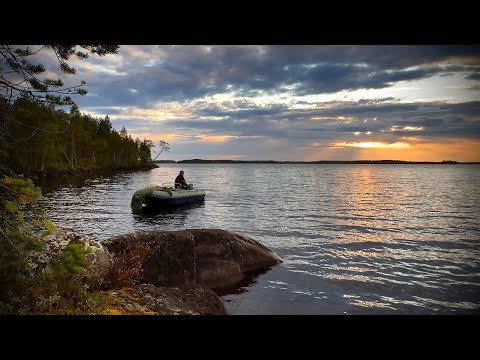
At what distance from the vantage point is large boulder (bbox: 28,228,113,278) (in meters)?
5.61

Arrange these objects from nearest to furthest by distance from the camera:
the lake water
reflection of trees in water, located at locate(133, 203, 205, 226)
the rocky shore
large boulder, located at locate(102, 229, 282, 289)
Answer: the rocky shore, large boulder, located at locate(102, 229, 282, 289), the lake water, reflection of trees in water, located at locate(133, 203, 205, 226)

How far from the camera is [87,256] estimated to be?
20.0 feet

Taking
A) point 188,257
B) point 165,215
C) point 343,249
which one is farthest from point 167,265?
point 165,215

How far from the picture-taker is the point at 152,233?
9219mm

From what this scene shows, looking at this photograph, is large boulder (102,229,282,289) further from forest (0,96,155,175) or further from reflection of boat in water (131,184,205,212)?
reflection of boat in water (131,184,205,212)

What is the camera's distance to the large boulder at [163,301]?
16.6 ft

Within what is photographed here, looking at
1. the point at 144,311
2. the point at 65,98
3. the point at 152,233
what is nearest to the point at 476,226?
the point at 152,233

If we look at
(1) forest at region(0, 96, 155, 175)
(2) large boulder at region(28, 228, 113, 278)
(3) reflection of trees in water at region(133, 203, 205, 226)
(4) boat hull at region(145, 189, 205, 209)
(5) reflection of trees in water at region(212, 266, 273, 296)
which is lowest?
(3) reflection of trees in water at region(133, 203, 205, 226)

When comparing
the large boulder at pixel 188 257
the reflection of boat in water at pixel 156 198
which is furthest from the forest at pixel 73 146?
the reflection of boat in water at pixel 156 198

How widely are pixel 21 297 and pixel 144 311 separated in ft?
5.48

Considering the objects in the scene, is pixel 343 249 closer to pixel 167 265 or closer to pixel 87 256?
pixel 167 265

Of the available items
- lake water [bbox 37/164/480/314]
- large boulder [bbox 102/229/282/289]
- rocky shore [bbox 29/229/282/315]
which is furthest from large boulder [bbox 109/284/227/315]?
lake water [bbox 37/164/480/314]
